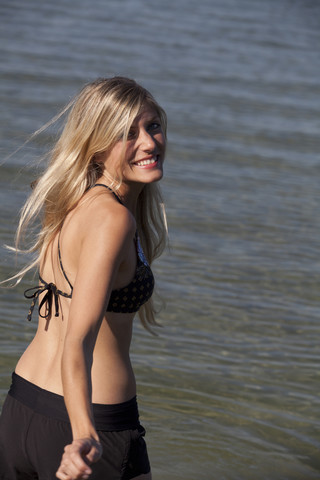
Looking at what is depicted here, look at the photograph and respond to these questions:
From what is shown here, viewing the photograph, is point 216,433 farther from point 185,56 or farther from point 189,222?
point 185,56

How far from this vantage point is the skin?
257 cm

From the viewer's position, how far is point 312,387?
18.1 feet

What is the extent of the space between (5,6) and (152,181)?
1629 cm

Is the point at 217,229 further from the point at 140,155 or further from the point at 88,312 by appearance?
the point at 88,312

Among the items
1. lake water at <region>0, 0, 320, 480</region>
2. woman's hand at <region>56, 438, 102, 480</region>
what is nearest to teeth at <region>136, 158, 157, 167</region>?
woman's hand at <region>56, 438, 102, 480</region>

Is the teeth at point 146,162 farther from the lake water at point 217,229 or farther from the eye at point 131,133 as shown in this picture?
the lake water at point 217,229

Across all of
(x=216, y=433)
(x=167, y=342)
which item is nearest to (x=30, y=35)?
(x=167, y=342)

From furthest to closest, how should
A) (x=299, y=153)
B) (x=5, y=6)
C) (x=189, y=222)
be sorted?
1. (x=5, y=6)
2. (x=299, y=153)
3. (x=189, y=222)

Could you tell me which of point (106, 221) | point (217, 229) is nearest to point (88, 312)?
point (106, 221)

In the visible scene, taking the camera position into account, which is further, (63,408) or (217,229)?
(217,229)

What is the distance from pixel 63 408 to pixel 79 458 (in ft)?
1.51

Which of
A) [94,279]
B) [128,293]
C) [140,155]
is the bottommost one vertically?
[128,293]

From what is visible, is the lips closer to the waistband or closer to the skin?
the skin

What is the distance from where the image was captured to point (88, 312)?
8.64 ft
